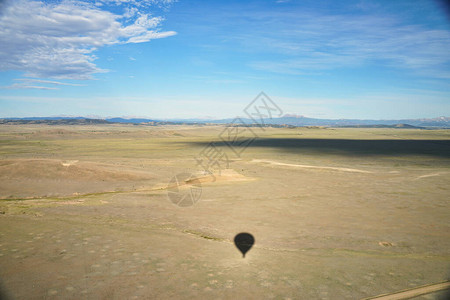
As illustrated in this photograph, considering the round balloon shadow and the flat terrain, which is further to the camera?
the round balloon shadow

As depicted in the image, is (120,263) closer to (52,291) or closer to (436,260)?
(52,291)

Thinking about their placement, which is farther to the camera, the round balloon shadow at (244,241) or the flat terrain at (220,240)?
the round balloon shadow at (244,241)

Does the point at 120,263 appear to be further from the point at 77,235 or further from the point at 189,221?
the point at 189,221

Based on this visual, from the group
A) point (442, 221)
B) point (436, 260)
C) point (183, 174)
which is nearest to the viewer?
point (436, 260)

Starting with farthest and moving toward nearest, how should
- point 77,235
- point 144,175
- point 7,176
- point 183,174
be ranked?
point 183,174 < point 144,175 < point 7,176 < point 77,235

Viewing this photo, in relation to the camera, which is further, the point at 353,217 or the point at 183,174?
the point at 183,174

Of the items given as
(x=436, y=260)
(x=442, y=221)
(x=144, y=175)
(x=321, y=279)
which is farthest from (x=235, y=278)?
(x=144, y=175)
